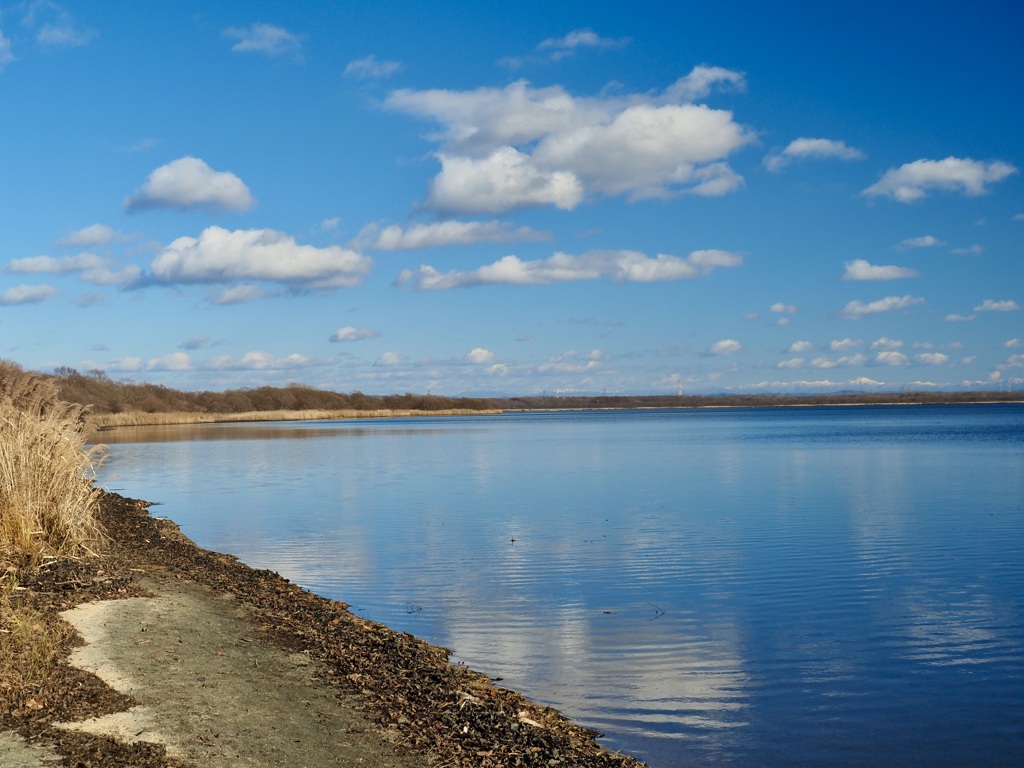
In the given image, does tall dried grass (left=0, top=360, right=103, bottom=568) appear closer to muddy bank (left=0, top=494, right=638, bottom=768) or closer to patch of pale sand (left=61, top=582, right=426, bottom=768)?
muddy bank (left=0, top=494, right=638, bottom=768)

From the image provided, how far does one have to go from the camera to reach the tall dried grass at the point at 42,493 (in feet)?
36.3

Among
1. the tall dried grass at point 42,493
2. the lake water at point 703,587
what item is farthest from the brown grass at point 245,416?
the tall dried grass at point 42,493

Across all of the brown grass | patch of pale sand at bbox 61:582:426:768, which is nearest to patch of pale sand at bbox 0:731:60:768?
patch of pale sand at bbox 61:582:426:768

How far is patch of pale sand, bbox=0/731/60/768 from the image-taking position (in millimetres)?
5664

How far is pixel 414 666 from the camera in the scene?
349 inches

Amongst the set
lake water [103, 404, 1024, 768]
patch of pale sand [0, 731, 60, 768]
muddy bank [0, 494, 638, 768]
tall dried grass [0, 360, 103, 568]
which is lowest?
lake water [103, 404, 1024, 768]

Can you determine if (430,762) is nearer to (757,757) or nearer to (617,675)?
(757,757)

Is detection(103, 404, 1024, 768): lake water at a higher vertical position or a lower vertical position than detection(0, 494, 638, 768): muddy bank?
lower

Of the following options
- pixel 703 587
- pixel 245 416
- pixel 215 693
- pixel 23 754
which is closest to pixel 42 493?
pixel 215 693

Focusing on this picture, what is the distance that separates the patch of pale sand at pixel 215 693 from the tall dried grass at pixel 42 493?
1.76 metres

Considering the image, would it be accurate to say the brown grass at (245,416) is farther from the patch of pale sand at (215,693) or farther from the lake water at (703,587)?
the patch of pale sand at (215,693)

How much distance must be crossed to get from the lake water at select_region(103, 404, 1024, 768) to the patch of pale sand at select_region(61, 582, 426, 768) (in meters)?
2.30

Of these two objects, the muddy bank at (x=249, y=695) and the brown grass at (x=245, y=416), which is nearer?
the muddy bank at (x=249, y=695)

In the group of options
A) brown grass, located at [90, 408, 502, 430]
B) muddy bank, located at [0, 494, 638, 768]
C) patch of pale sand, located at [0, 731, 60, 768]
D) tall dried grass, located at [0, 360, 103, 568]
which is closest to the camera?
patch of pale sand, located at [0, 731, 60, 768]
